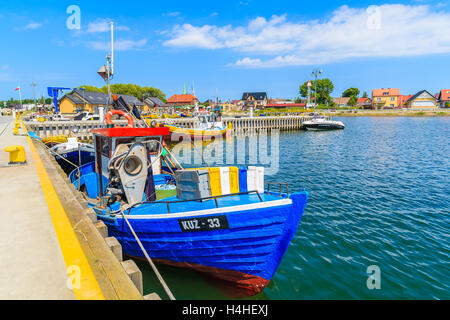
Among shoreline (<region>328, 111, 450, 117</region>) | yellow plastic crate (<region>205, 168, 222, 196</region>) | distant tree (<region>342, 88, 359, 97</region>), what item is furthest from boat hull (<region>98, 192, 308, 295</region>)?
distant tree (<region>342, 88, 359, 97</region>)

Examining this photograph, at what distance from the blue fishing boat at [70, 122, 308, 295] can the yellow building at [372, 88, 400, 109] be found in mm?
149916

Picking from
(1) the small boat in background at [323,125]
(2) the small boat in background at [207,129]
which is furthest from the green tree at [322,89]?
(2) the small boat in background at [207,129]

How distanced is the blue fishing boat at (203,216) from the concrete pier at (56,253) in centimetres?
131

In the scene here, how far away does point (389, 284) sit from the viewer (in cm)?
756

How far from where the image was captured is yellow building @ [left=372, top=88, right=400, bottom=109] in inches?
5241

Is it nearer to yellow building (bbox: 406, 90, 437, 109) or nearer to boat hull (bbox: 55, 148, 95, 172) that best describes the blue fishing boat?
boat hull (bbox: 55, 148, 95, 172)

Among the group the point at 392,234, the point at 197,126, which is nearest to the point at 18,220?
the point at 392,234

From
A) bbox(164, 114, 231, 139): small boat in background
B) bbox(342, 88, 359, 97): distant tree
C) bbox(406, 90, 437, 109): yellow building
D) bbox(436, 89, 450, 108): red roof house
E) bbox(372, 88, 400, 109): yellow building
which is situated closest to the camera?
bbox(164, 114, 231, 139): small boat in background

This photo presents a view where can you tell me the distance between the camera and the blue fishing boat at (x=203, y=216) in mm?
6262

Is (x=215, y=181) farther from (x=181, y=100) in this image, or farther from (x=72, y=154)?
(x=181, y=100)

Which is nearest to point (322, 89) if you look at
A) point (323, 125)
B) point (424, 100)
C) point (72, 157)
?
point (424, 100)

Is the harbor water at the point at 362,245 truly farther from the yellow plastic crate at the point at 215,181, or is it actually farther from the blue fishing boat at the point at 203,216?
the yellow plastic crate at the point at 215,181
